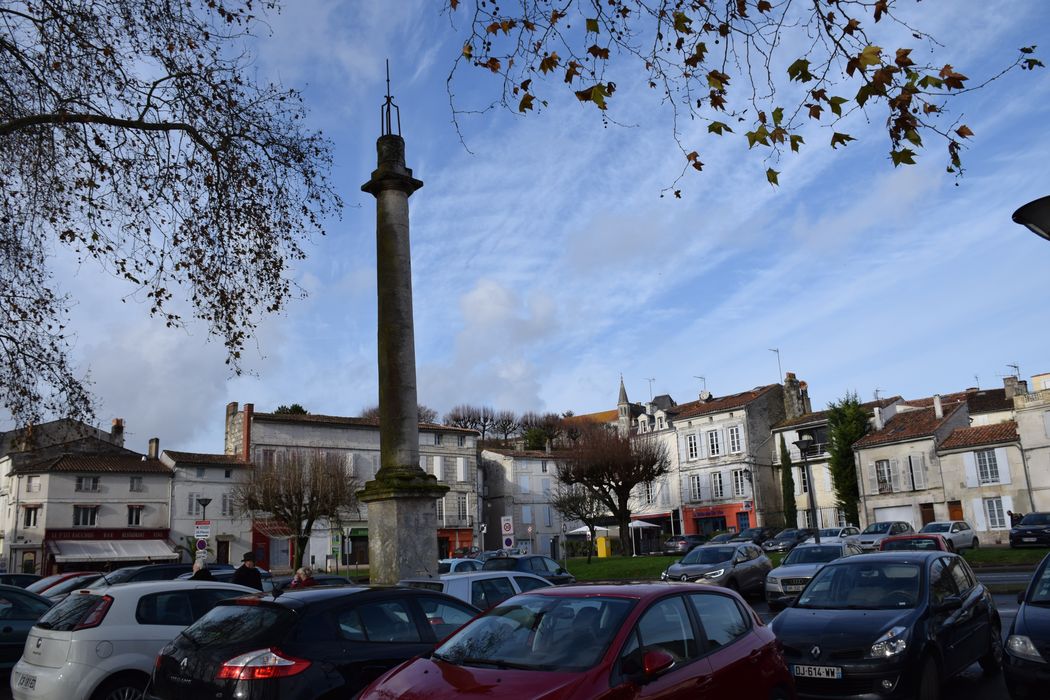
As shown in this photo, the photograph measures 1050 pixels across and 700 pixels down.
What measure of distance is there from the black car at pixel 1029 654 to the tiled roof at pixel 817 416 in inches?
1933

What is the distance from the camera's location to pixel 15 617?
38.6 ft

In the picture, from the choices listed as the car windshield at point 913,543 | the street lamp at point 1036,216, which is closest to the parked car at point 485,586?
the street lamp at point 1036,216

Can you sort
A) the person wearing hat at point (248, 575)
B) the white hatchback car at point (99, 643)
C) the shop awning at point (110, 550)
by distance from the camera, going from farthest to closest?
the shop awning at point (110, 550) < the person wearing hat at point (248, 575) < the white hatchback car at point (99, 643)

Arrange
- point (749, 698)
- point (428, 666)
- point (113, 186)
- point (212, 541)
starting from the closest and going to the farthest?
point (428, 666) < point (749, 698) < point (113, 186) < point (212, 541)

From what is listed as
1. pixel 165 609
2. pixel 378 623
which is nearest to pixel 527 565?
pixel 165 609

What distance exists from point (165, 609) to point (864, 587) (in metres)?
7.88


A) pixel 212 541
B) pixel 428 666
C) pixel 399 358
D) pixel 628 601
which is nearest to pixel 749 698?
pixel 628 601

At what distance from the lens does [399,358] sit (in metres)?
13.4

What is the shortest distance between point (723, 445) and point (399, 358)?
168 ft

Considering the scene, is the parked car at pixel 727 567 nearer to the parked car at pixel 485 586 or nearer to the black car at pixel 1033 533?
the parked car at pixel 485 586

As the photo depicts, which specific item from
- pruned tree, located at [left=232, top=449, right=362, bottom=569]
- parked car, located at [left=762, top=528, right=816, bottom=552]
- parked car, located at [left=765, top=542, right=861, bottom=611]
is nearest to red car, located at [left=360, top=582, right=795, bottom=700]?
parked car, located at [left=765, top=542, right=861, bottom=611]

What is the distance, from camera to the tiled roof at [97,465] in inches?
1914

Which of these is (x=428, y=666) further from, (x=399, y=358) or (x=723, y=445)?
(x=723, y=445)

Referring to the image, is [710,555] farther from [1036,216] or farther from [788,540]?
[788,540]
